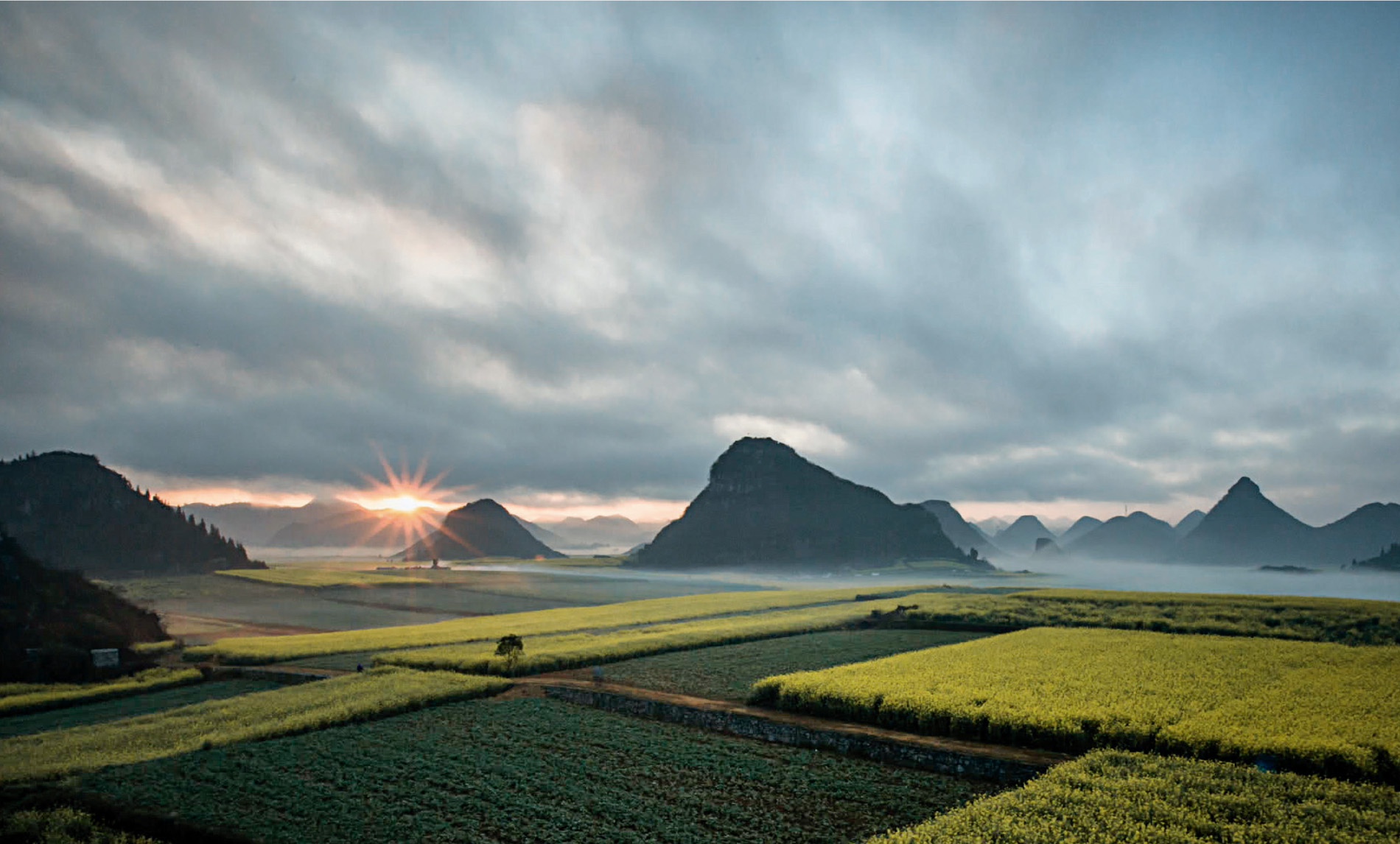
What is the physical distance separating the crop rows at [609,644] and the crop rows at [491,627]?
3.62m

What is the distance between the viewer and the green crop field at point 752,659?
31906 mm

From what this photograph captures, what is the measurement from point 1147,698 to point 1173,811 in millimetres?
11573

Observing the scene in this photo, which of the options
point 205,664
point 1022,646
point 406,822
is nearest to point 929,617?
point 1022,646

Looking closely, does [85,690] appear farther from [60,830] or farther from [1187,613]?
[1187,613]

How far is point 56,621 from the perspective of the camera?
5031 cm

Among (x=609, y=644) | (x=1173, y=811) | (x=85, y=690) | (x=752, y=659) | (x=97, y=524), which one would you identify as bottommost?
(x=85, y=690)

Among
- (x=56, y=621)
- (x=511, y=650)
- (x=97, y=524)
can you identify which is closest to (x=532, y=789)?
(x=511, y=650)

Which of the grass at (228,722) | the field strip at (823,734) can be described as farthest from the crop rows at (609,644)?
the field strip at (823,734)

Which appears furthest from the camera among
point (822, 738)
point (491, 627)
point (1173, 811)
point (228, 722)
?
point (491, 627)

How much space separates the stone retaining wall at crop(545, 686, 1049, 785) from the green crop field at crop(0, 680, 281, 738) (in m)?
21.1

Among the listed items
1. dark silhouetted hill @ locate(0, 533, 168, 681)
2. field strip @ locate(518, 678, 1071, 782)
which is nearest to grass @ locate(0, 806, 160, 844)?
field strip @ locate(518, 678, 1071, 782)

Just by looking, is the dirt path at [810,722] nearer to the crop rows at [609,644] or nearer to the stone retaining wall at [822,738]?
the stone retaining wall at [822,738]

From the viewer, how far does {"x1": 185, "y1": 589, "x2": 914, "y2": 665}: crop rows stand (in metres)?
47.9

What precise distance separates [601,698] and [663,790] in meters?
12.2
